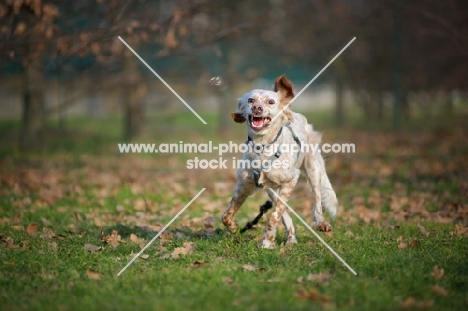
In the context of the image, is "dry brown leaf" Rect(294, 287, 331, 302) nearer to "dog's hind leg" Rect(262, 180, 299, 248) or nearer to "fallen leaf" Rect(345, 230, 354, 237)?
"dog's hind leg" Rect(262, 180, 299, 248)

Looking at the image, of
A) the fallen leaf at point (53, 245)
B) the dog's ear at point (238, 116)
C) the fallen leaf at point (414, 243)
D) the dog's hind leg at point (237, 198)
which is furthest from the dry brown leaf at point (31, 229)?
the fallen leaf at point (414, 243)

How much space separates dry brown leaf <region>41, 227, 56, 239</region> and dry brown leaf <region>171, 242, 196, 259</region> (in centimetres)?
169

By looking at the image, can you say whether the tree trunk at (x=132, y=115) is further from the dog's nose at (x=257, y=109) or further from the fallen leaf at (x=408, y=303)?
the fallen leaf at (x=408, y=303)

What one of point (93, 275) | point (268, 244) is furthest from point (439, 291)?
point (93, 275)

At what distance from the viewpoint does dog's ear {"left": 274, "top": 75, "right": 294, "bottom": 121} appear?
6.41m

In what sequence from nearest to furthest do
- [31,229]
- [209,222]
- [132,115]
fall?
[31,229], [209,222], [132,115]

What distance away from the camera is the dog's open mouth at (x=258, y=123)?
20.0ft

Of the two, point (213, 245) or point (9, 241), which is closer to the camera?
Result: point (213, 245)

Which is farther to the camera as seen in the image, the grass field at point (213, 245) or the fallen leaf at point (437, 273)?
the fallen leaf at point (437, 273)

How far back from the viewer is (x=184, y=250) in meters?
5.92

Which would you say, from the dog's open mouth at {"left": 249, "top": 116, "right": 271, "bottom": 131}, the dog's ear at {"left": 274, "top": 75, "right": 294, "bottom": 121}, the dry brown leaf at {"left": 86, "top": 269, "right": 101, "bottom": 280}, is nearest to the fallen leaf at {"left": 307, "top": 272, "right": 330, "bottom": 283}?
the dog's open mouth at {"left": 249, "top": 116, "right": 271, "bottom": 131}

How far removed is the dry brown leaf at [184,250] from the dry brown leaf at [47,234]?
1.69 m

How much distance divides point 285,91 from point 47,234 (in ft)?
10.3

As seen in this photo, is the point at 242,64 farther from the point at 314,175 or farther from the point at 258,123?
the point at 258,123
